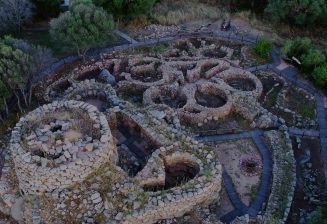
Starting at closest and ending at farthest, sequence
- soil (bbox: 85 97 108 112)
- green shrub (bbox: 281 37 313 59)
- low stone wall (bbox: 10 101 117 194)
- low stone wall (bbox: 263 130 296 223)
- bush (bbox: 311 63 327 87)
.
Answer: low stone wall (bbox: 10 101 117 194)
low stone wall (bbox: 263 130 296 223)
soil (bbox: 85 97 108 112)
bush (bbox: 311 63 327 87)
green shrub (bbox: 281 37 313 59)

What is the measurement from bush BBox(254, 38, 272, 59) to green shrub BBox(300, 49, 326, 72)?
3105mm

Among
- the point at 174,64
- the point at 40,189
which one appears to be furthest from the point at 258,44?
the point at 40,189

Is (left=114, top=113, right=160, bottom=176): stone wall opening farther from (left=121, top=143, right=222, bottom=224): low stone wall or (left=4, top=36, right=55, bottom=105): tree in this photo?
(left=4, top=36, right=55, bottom=105): tree

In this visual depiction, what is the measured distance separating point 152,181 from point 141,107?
8.19 m

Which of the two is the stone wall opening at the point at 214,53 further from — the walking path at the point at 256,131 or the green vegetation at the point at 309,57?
the green vegetation at the point at 309,57

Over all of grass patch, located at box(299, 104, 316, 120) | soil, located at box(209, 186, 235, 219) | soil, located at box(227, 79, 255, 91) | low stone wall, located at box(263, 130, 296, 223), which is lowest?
soil, located at box(209, 186, 235, 219)

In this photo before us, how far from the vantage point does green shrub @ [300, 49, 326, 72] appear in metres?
36.5

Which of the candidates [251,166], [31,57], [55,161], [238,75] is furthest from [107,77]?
[251,166]

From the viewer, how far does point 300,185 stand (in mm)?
28281

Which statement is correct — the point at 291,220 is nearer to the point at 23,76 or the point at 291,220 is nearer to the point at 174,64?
the point at 174,64

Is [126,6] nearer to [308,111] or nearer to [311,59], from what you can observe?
[311,59]

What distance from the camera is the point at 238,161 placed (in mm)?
29172

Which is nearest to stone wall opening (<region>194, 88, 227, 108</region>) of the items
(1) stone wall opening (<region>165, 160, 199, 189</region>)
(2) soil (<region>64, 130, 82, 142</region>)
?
(1) stone wall opening (<region>165, 160, 199, 189</region>)

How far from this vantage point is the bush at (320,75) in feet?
116
